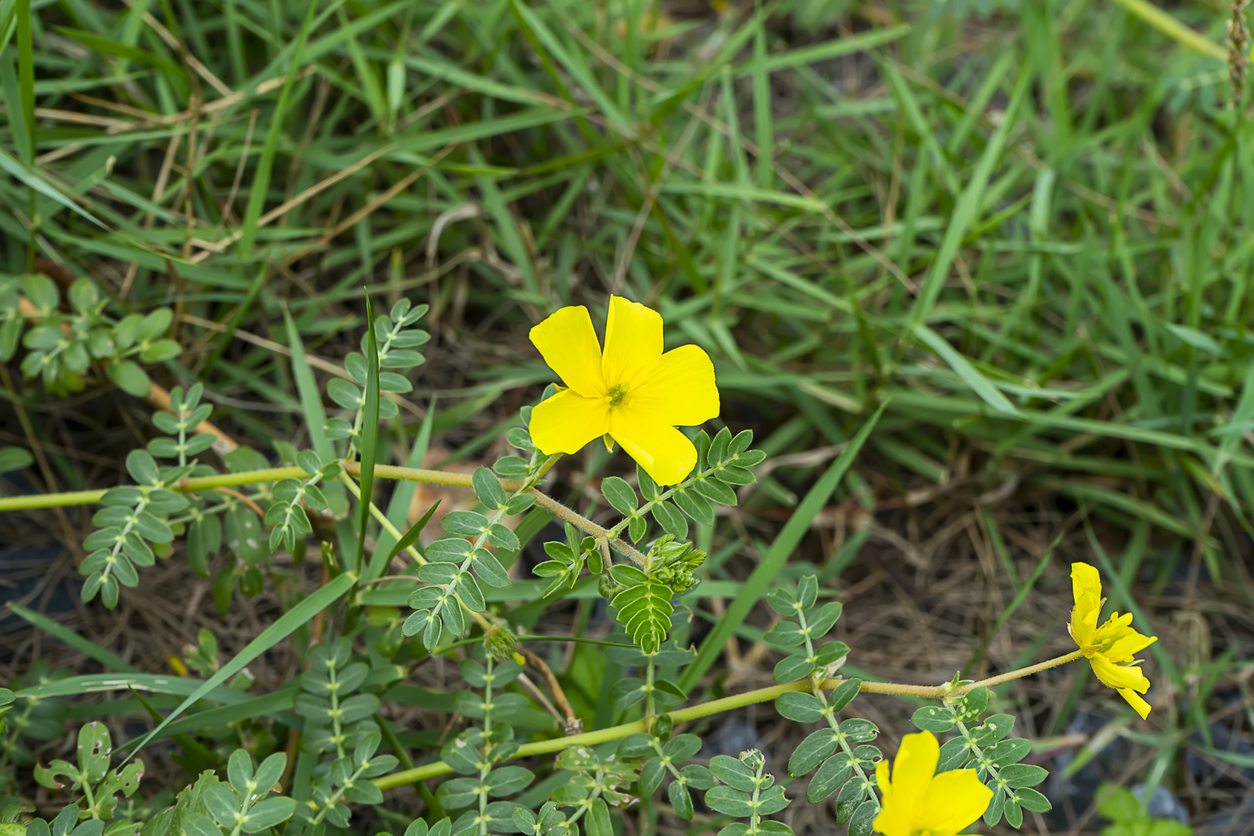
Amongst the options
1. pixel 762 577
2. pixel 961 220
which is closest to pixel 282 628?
pixel 762 577

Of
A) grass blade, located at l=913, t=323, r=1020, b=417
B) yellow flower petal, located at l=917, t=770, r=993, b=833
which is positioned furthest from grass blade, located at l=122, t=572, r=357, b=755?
grass blade, located at l=913, t=323, r=1020, b=417

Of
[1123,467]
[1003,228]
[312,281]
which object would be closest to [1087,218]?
[1003,228]

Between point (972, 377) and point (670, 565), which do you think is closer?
point (670, 565)

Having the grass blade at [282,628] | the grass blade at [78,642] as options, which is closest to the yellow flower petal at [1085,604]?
the grass blade at [282,628]

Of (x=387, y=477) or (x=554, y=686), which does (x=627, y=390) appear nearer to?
(x=387, y=477)

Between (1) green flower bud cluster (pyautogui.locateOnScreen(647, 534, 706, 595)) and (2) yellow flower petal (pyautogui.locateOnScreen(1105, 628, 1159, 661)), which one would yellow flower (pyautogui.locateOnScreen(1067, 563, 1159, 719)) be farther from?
(1) green flower bud cluster (pyautogui.locateOnScreen(647, 534, 706, 595))

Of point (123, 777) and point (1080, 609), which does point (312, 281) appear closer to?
point (123, 777)

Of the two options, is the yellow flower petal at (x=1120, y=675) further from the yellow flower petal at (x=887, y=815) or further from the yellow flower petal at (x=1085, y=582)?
the yellow flower petal at (x=887, y=815)
